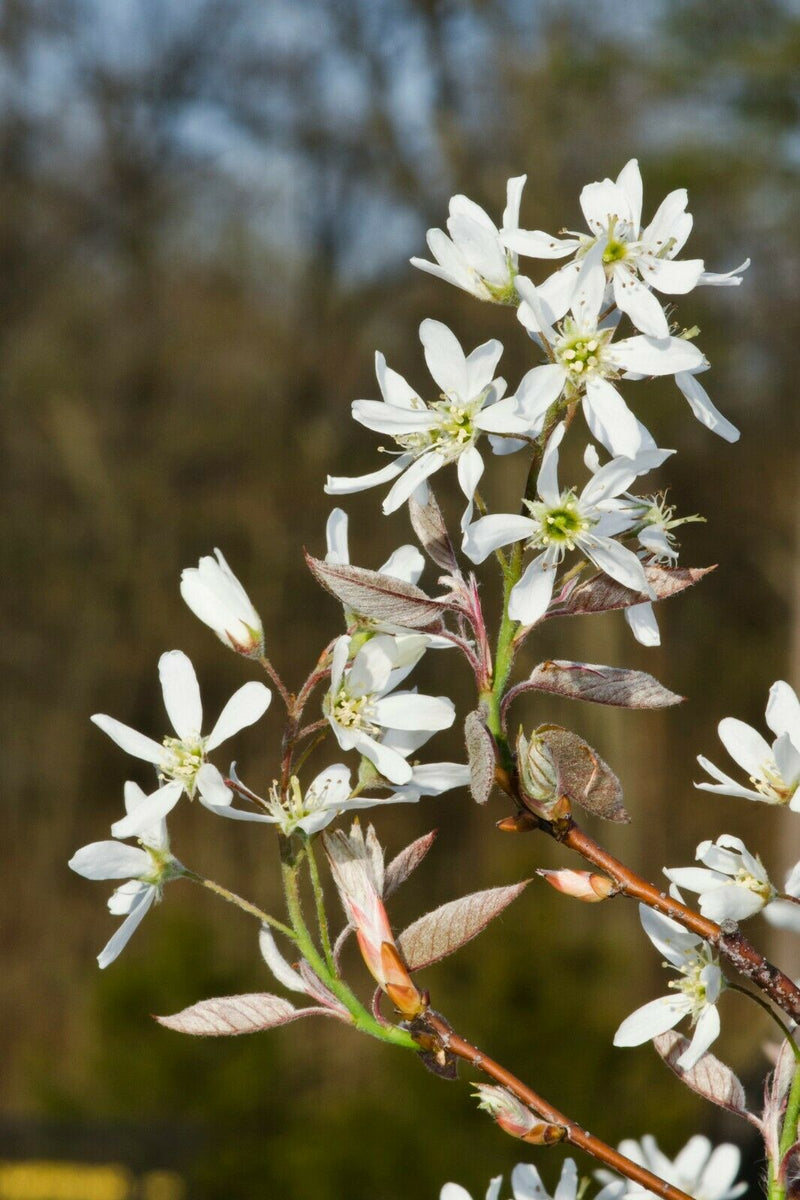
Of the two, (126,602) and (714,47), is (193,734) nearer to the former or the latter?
(714,47)

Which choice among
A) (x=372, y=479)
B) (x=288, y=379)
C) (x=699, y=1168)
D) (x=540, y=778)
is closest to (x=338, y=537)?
(x=372, y=479)

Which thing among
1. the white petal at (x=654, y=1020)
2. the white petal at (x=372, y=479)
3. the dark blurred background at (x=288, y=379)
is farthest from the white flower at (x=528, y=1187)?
the dark blurred background at (x=288, y=379)

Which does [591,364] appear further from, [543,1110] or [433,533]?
[543,1110]

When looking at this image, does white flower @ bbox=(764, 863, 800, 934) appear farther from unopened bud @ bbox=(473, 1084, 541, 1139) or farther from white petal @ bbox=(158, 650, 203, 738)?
white petal @ bbox=(158, 650, 203, 738)

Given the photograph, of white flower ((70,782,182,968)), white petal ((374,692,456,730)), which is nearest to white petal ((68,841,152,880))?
white flower ((70,782,182,968))

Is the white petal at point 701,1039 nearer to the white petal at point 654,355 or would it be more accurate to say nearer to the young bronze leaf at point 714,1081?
the young bronze leaf at point 714,1081
